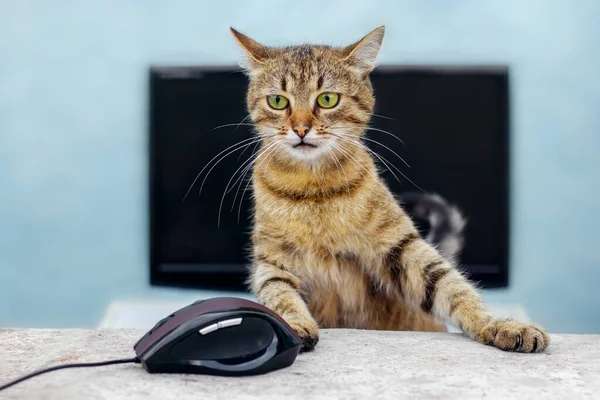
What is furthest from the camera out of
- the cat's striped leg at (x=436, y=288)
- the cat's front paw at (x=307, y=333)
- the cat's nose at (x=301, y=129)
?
the cat's nose at (x=301, y=129)

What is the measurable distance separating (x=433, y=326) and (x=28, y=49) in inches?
41.4

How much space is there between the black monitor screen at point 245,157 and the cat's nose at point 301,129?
45 centimetres

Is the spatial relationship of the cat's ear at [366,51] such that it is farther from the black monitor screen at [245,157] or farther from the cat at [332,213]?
the black monitor screen at [245,157]


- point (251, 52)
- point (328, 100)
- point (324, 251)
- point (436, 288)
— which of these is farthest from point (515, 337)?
point (251, 52)

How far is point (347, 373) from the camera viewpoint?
633mm

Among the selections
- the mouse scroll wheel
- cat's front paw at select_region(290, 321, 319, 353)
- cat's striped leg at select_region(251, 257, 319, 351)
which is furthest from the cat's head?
the mouse scroll wheel

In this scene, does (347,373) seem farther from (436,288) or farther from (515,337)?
(436,288)

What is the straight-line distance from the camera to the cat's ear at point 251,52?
105 centimetres

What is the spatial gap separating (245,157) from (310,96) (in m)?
0.46

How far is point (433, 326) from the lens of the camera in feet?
3.66

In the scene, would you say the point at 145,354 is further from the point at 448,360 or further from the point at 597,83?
the point at 597,83

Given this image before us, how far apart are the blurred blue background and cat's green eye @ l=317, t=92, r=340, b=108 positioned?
1.60 ft

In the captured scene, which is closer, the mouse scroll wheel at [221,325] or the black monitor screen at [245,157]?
the mouse scroll wheel at [221,325]

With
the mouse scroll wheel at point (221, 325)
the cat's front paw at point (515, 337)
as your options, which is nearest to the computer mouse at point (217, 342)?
the mouse scroll wheel at point (221, 325)
